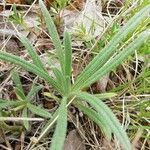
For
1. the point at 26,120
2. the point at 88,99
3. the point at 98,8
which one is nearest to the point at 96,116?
the point at 88,99

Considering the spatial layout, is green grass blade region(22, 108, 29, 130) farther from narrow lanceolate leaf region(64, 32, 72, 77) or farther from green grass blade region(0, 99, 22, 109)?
narrow lanceolate leaf region(64, 32, 72, 77)

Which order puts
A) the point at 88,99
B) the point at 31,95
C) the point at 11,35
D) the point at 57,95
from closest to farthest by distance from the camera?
the point at 88,99, the point at 31,95, the point at 57,95, the point at 11,35

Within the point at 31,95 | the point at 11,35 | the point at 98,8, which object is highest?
the point at 98,8

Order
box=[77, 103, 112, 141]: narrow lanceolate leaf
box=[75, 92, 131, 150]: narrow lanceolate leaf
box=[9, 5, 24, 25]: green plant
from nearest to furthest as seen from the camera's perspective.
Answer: box=[75, 92, 131, 150]: narrow lanceolate leaf, box=[77, 103, 112, 141]: narrow lanceolate leaf, box=[9, 5, 24, 25]: green plant

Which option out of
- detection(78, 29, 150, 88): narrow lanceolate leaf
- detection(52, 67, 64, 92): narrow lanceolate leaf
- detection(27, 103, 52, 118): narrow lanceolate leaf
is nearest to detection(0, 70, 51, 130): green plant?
detection(27, 103, 52, 118): narrow lanceolate leaf

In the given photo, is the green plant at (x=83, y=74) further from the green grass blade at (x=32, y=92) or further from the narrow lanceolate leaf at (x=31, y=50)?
the green grass blade at (x=32, y=92)

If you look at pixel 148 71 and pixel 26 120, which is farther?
pixel 148 71

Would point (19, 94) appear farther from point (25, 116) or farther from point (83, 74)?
point (83, 74)

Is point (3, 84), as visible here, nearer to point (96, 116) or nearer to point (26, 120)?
point (26, 120)
